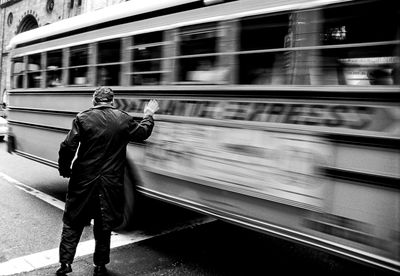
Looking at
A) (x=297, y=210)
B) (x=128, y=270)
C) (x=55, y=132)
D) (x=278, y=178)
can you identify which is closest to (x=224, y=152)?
(x=278, y=178)

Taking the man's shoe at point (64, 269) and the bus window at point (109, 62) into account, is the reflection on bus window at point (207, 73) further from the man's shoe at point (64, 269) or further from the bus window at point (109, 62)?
the man's shoe at point (64, 269)

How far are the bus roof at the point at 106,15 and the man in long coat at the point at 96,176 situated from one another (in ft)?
4.30

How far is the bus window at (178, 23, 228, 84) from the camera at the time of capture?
3.79 metres

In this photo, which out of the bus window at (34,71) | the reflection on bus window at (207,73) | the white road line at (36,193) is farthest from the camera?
the bus window at (34,71)

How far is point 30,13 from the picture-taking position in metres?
26.3

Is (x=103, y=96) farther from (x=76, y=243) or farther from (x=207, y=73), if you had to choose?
(x=76, y=243)

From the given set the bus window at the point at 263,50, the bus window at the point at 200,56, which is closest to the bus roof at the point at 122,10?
the bus window at the point at 263,50

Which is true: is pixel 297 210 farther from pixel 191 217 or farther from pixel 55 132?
pixel 55 132

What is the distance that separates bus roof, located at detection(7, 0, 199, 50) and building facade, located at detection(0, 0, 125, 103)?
43.1 feet

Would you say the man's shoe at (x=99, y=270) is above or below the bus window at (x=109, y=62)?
below

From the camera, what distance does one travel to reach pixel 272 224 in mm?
3299

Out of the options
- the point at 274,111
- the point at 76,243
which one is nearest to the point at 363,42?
the point at 274,111

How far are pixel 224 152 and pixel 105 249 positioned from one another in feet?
4.65

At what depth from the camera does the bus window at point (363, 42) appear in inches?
106
